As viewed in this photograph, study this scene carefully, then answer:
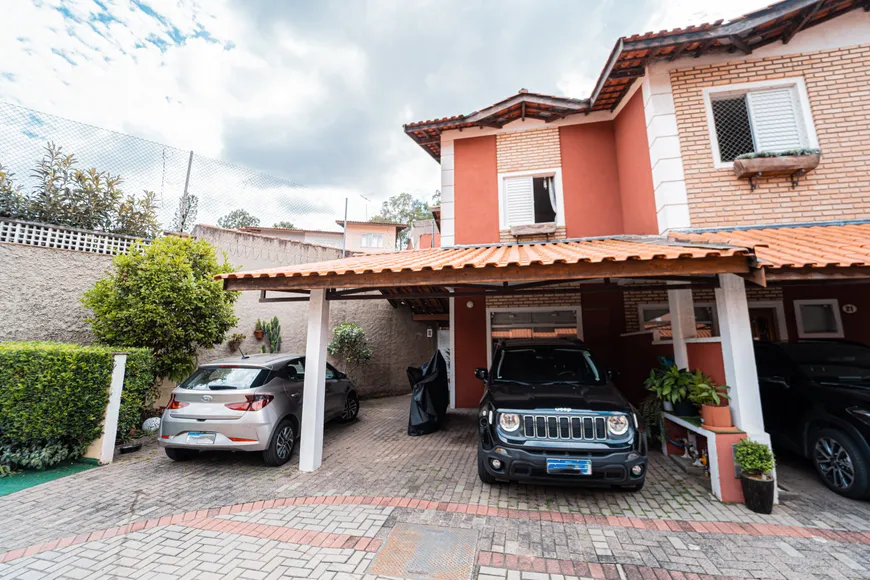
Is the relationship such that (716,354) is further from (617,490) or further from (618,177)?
(618,177)

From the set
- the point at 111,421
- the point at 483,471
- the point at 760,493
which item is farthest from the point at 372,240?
the point at 760,493

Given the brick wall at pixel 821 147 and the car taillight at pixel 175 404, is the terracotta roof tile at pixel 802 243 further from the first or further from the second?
the car taillight at pixel 175 404

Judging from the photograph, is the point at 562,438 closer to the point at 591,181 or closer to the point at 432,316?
the point at 591,181

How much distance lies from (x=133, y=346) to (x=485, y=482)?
21.5 feet

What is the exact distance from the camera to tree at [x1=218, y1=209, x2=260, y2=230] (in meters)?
9.33

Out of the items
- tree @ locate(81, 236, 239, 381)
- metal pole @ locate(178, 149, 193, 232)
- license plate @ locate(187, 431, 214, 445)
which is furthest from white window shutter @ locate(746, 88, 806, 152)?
metal pole @ locate(178, 149, 193, 232)

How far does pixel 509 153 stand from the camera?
26.6ft

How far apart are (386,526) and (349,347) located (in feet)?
21.6

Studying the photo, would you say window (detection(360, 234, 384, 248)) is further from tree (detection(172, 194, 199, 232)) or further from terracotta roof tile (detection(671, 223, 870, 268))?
terracotta roof tile (detection(671, 223, 870, 268))

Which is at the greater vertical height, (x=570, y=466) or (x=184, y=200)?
(x=184, y=200)

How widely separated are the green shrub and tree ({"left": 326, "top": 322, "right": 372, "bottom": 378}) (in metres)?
8.09

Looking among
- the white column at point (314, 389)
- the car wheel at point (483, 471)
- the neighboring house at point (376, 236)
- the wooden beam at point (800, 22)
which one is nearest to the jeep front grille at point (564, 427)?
the car wheel at point (483, 471)

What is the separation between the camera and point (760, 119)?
5.94 m

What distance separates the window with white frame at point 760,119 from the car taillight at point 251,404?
8.46 meters
